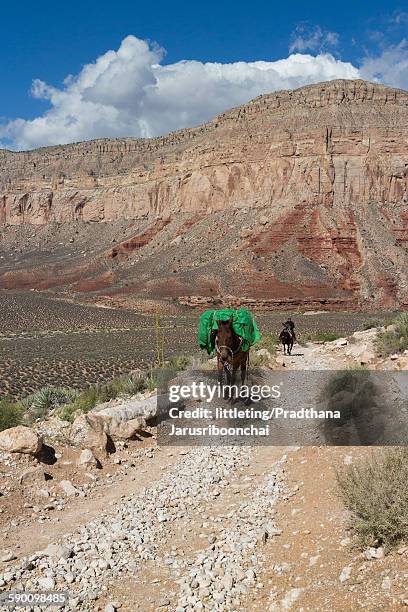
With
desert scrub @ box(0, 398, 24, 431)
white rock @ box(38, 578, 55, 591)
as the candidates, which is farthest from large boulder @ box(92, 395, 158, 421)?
white rock @ box(38, 578, 55, 591)

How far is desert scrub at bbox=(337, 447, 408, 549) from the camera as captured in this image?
4.68 metres

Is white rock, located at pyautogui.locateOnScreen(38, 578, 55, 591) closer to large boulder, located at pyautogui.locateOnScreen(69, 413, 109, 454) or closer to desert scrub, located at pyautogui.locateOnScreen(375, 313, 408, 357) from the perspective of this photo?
large boulder, located at pyautogui.locateOnScreen(69, 413, 109, 454)

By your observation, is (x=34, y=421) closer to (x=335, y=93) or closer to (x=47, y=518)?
(x=47, y=518)

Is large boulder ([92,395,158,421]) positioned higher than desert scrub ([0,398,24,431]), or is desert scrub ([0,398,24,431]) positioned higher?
large boulder ([92,395,158,421])

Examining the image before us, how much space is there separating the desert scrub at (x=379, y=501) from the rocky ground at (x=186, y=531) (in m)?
0.17

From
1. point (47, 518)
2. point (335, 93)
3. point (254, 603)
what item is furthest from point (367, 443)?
point (335, 93)

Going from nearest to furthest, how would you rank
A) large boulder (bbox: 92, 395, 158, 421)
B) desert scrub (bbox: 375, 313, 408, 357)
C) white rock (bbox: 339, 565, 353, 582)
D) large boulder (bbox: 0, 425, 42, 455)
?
white rock (bbox: 339, 565, 353, 582) → large boulder (bbox: 0, 425, 42, 455) → large boulder (bbox: 92, 395, 158, 421) → desert scrub (bbox: 375, 313, 408, 357)

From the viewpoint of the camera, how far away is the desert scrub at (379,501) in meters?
4.68

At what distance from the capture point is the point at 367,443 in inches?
299

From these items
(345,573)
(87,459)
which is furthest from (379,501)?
(87,459)

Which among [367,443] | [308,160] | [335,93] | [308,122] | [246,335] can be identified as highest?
[335,93]

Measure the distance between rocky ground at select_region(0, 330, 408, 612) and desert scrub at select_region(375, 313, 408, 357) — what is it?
6.87 meters

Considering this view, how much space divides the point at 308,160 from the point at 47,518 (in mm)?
70300

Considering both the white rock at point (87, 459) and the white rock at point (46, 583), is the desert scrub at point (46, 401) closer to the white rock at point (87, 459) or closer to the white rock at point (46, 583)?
the white rock at point (87, 459)
